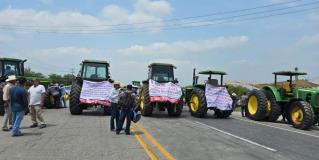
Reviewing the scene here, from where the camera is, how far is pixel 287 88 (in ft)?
71.9

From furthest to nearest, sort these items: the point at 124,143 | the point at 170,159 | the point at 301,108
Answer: the point at 301,108 < the point at 124,143 < the point at 170,159

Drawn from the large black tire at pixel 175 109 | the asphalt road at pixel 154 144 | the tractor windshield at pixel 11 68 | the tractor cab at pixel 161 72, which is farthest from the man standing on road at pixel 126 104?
the tractor windshield at pixel 11 68

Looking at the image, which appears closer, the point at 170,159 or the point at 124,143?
the point at 170,159

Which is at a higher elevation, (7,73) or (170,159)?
(7,73)

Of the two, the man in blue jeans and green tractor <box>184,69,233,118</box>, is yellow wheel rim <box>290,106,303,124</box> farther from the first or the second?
the man in blue jeans

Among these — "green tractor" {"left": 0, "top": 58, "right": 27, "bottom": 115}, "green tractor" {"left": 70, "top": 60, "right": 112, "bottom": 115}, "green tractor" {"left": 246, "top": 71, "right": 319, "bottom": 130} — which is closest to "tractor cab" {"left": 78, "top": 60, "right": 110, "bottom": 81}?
"green tractor" {"left": 70, "top": 60, "right": 112, "bottom": 115}

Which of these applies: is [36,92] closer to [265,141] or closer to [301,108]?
[265,141]

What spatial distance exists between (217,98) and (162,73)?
3.42 metres

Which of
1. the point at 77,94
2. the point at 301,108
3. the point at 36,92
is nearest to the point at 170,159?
the point at 36,92

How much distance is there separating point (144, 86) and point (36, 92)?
23.8 ft

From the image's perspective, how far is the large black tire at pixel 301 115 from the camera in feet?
60.2

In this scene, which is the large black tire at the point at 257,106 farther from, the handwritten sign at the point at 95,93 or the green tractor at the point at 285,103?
the handwritten sign at the point at 95,93

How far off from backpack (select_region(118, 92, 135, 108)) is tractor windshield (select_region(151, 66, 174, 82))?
9.45 metres

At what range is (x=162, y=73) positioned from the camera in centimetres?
2420
